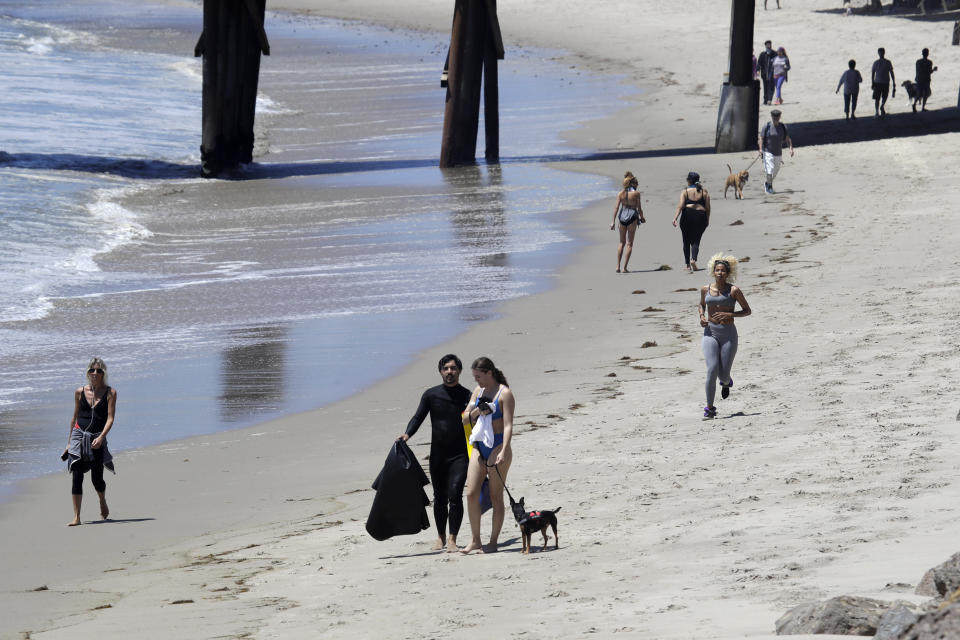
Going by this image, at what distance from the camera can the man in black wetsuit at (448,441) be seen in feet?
29.6

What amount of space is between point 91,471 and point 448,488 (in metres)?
2.74

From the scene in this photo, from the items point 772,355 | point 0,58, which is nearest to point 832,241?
point 772,355

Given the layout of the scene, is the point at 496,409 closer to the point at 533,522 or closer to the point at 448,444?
the point at 448,444

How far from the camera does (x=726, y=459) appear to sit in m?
9.83

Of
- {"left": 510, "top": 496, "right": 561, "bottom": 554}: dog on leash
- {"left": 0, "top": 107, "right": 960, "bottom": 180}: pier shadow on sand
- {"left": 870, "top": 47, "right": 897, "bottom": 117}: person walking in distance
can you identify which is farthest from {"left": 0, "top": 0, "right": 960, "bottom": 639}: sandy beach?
{"left": 870, "top": 47, "right": 897, "bottom": 117}: person walking in distance

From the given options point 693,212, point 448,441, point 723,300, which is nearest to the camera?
point 448,441

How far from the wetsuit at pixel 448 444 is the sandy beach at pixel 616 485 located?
40 cm

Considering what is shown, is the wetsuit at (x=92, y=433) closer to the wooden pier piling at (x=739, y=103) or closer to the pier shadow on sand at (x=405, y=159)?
the pier shadow on sand at (x=405, y=159)

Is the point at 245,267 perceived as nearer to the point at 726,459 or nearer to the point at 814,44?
the point at 726,459

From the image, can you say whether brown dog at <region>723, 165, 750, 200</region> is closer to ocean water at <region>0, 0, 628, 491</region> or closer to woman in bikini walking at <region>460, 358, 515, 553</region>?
ocean water at <region>0, 0, 628, 491</region>

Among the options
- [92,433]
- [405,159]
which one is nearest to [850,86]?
[405,159]

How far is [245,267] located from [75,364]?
16.7ft

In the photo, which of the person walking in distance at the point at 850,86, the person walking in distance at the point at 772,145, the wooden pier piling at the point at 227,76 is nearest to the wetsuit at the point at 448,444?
the person walking in distance at the point at 772,145

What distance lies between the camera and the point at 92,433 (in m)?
10.4
